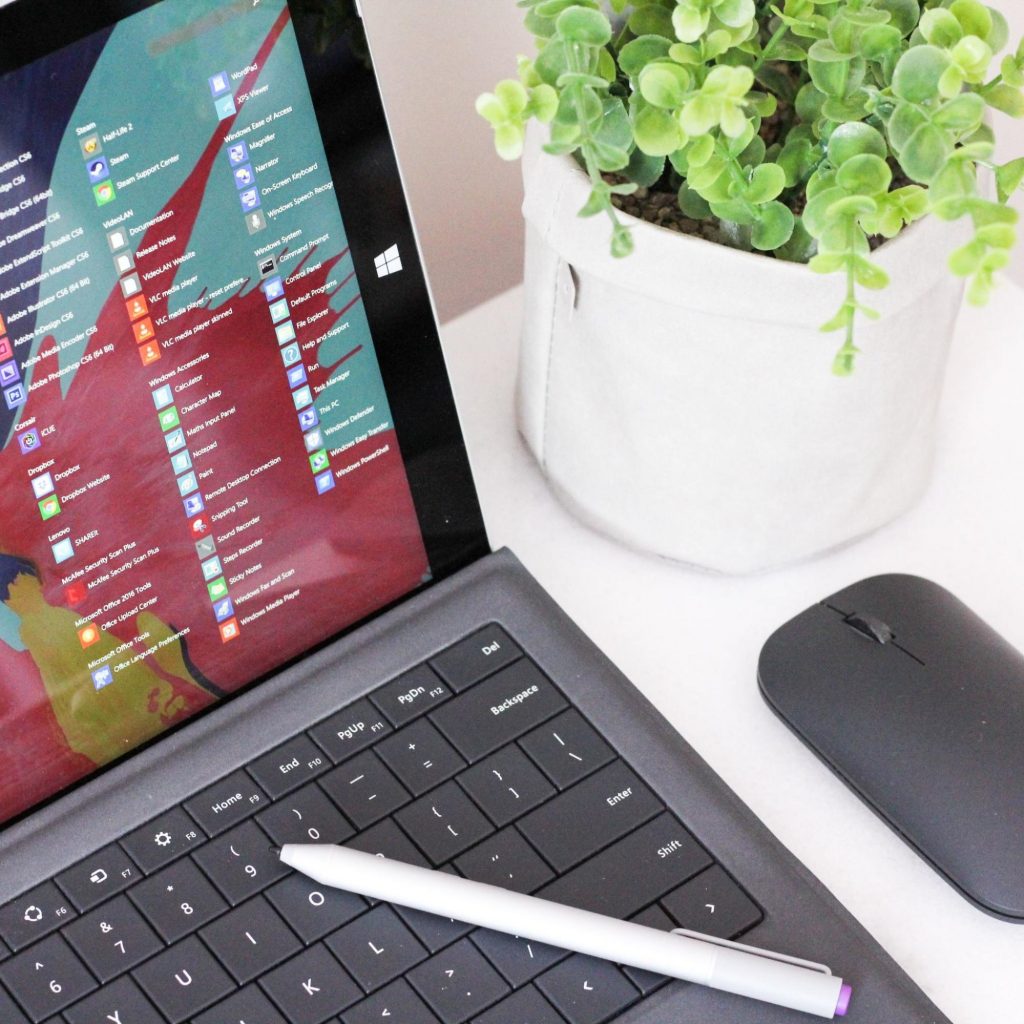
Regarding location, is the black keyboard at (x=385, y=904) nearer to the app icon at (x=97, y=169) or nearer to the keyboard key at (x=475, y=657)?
the keyboard key at (x=475, y=657)

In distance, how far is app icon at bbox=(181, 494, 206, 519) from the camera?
0.54 meters

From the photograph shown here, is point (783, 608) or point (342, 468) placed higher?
point (342, 468)

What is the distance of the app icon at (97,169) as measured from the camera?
18.1 inches

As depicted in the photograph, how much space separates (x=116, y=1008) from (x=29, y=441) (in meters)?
0.20

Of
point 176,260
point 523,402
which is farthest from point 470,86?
point 176,260

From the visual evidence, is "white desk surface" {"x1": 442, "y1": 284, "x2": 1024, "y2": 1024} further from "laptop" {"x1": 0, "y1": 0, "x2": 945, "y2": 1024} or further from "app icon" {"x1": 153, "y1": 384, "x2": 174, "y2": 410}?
"app icon" {"x1": 153, "y1": 384, "x2": 174, "y2": 410}

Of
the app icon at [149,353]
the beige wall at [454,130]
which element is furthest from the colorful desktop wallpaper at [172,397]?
the beige wall at [454,130]

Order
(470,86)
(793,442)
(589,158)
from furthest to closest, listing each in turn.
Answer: (470,86)
(793,442)
(589,158)

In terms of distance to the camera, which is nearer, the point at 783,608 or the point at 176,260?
the point at 176,260

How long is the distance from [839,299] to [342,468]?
8.0 inches

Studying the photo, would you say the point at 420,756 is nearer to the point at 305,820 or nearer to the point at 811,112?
the point at 305,820

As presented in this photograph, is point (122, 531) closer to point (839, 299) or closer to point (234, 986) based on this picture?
point (234, 986)

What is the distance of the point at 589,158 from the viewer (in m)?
0.46

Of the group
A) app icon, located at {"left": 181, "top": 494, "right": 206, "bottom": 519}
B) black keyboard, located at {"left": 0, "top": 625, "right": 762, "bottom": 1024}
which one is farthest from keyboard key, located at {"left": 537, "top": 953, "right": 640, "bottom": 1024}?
app icon, located at {"left": 181, "top": 494, "right": 206, "bottom": 519}
